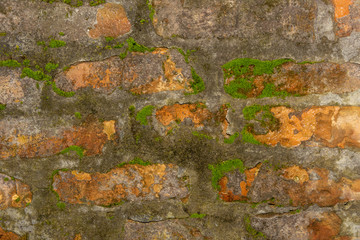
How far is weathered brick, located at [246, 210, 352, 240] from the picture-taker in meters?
2.29

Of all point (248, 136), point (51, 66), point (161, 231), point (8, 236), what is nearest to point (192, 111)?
point (248, 136)

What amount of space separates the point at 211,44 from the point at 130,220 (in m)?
1.92

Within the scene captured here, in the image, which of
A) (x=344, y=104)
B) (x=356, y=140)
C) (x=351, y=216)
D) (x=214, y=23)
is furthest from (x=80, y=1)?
(x=351, y=216)

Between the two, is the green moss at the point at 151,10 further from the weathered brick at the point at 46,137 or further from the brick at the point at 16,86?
the brick at the point at 16,86

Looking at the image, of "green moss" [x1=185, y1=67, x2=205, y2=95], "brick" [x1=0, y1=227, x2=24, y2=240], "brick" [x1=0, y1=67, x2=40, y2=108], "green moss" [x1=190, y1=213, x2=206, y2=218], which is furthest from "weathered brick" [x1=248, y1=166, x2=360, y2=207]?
"brick" [x1=0, y1=227, x2=24, y2=240]

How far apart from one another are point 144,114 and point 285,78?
138cm

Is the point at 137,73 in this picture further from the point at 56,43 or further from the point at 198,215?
the point at 198,215

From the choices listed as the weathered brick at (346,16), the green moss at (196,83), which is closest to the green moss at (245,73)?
the green moss at (196,83)

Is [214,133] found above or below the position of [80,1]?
below

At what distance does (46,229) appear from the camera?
246 centimetres

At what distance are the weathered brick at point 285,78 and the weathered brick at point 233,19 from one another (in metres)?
0.27

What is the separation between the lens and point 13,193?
244 cm

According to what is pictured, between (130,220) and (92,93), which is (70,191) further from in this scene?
(92,93)

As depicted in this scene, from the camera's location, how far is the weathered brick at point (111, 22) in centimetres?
226
